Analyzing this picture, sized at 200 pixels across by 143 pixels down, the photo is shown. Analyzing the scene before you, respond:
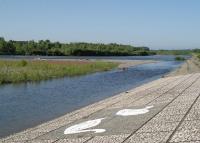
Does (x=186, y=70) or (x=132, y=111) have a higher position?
(x=132, y=111)

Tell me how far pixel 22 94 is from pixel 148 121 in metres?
19.6

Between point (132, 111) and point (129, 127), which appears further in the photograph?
point (132, 111)

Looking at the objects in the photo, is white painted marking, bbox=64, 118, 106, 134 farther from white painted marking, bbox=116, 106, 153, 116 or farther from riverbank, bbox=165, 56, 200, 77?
riverbank, bbox=165, 56, 200, 77

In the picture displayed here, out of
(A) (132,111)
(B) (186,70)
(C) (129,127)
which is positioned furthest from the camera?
(B) (186,70)

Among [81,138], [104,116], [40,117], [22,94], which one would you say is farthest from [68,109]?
[81,138]

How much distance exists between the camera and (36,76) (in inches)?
2021

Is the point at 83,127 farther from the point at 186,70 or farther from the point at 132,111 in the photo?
the point at 186,70

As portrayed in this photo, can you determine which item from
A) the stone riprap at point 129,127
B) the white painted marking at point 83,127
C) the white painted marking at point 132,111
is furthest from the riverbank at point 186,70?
the white painted marking at point 83,127

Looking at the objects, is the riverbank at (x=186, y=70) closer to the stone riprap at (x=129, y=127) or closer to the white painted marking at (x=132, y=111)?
the white painted marking at (x=132, y=111)

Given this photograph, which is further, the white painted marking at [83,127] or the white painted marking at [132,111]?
the white painted marking at [132,111]

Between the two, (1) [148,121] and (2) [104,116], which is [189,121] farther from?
(2) [104,116]

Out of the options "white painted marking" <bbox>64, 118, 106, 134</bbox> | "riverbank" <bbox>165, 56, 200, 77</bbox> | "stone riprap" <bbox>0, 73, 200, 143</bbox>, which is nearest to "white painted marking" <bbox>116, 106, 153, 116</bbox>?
"stone riprap" <bbox>0, 73, 200, 143</bbox>

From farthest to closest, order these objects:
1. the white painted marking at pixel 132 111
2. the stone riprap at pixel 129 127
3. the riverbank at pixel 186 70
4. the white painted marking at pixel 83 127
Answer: the riverbank at pixel 186 70, the white painted marking at pixel 132 111, the white painted marking at pixel 83 127, the stone riprap at pixel 129 127

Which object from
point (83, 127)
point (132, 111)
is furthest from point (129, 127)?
point (132, 111)
